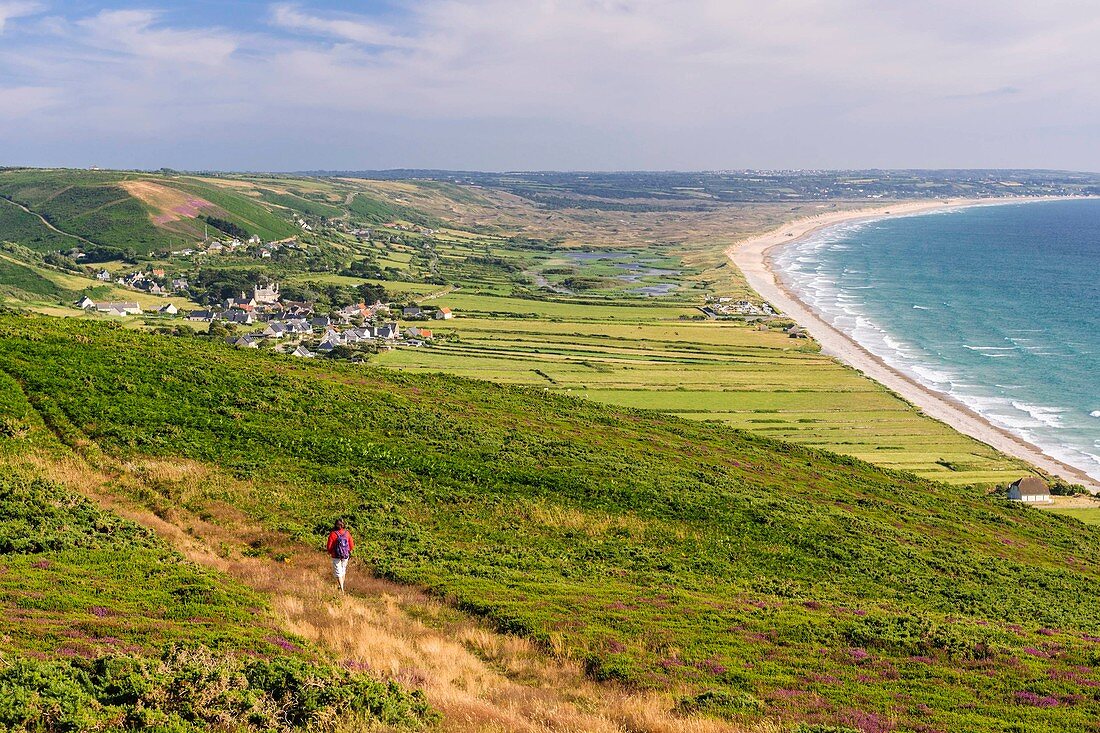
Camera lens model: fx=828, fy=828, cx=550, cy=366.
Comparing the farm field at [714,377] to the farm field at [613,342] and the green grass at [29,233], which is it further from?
the green grass at [29,233]

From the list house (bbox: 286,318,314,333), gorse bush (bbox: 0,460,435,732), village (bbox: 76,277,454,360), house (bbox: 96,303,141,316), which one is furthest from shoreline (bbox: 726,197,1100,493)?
house (bbox: 96,303,141,316)

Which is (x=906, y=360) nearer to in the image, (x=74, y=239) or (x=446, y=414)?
(x=446, y=414)

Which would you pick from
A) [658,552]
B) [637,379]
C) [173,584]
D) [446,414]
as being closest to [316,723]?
[173,584]

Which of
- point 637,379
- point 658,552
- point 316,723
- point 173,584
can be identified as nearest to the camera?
point 316,723

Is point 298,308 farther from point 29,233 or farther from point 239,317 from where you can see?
point 29,233

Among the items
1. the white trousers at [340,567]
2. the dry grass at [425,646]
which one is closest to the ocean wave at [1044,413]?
the dry grass at [425,646]
